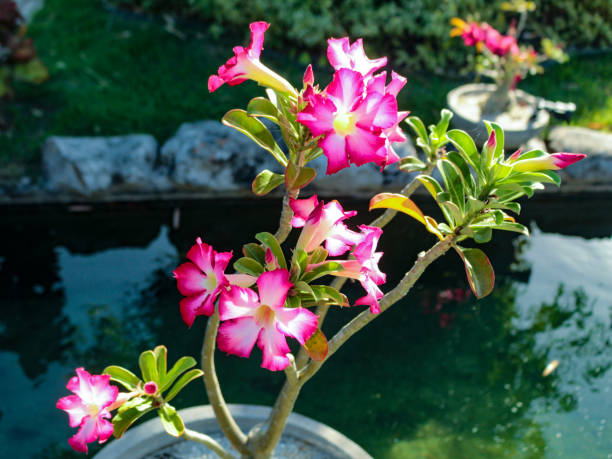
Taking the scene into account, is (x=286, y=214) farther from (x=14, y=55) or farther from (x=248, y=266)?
(x=14, y=55)

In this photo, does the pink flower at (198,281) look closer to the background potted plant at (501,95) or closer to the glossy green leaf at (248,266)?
the glossy green leaf at (248,266)

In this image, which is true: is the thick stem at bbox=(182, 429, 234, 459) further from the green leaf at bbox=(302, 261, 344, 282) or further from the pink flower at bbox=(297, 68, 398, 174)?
the pink flower at bbox=(297, 68, 398, 174)

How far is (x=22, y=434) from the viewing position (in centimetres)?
217

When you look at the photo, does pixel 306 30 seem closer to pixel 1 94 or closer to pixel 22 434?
pixel 1 94

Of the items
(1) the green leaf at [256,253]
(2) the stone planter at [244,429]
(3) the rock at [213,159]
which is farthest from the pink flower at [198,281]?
(3) the rock at [213,159]

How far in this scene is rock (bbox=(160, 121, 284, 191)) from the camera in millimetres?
3070

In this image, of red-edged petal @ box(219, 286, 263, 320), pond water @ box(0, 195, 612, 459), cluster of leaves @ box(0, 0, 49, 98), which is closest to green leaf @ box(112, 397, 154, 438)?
red-edged petal @ box(219, 286, 263, 320)

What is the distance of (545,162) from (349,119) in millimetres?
323

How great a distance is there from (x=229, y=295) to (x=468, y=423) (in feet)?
5.62

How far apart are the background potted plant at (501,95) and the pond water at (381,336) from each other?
1.88ft

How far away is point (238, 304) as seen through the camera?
824 millimetres

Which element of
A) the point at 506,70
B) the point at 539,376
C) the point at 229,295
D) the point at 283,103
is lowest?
the point at 539,376

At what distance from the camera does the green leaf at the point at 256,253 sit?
3.37 feet

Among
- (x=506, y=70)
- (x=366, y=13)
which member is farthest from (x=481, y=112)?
(x=366, y=13)
